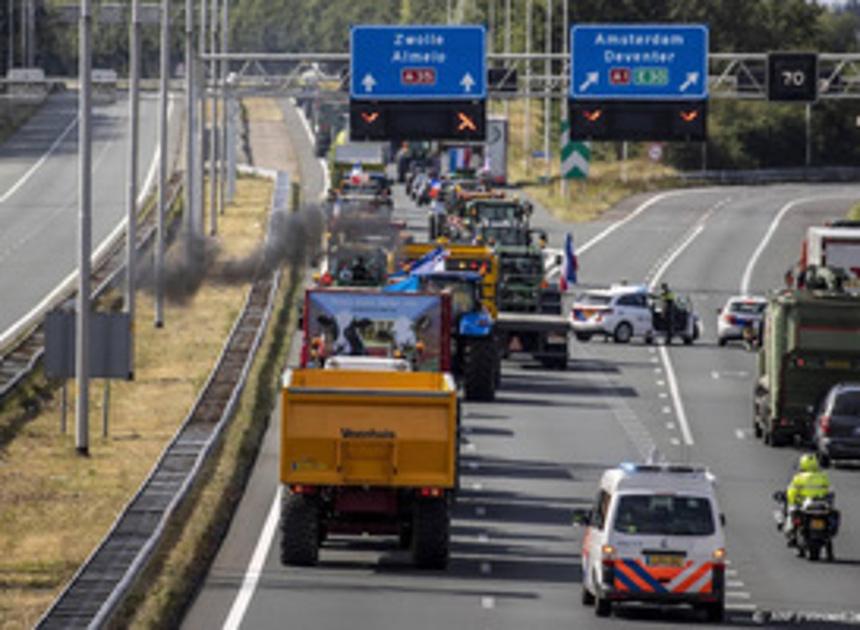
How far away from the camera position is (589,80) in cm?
7388

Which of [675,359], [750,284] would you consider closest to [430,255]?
[675,359]

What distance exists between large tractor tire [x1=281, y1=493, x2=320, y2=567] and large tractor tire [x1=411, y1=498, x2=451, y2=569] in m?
1.29

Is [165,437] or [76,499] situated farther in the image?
[165,437]

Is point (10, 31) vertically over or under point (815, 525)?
over

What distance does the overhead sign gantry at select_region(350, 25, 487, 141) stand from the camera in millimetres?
73688

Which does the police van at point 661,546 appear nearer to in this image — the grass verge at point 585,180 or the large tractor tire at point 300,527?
the large tractor tire at point 300,527

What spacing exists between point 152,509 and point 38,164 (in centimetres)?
10433

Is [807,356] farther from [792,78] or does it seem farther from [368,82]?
[792,78]

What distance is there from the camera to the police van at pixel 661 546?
3028 centimetres

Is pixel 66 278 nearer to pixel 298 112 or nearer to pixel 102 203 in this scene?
pixel 102 203

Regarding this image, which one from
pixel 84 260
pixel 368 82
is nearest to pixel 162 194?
pixel 368 82

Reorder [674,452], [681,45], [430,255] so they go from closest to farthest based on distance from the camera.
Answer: [674,452] → [430,255] → [681,45]

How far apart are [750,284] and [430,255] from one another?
35.0m

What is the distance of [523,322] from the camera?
207 ft
